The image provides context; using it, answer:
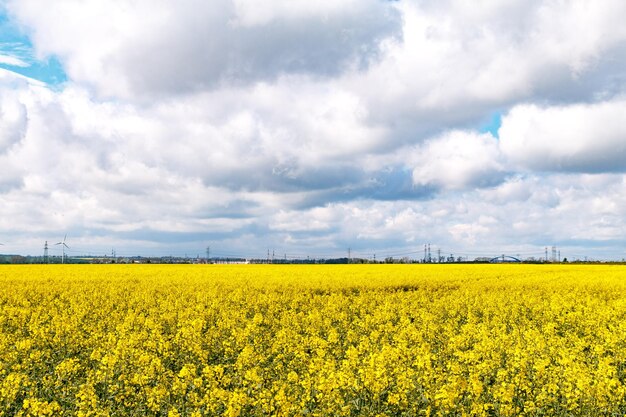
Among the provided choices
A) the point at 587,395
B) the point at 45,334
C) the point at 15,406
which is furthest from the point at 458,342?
the point at 45,334

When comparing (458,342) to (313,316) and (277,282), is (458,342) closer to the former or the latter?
(313,316)

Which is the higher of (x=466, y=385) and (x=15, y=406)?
(x=466, y=385)

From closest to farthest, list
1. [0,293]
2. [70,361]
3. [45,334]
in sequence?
[70,361] → [45,334] → [0,293]

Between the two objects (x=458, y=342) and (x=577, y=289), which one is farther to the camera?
(x=577, y=289)

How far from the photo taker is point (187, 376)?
8.44 m

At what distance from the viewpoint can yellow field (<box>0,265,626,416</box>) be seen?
303 inches

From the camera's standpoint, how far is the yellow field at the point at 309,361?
771cm

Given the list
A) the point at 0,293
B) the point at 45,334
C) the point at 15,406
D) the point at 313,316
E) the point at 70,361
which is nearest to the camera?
the point at 15,406

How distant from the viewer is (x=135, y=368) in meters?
9.98

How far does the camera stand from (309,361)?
1050 cm

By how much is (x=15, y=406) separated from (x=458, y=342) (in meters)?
9.24

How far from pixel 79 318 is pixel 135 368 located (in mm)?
6981

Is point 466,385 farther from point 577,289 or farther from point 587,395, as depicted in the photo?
point 577,289

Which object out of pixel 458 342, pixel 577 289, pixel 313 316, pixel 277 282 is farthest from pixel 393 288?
pixel 458 342
